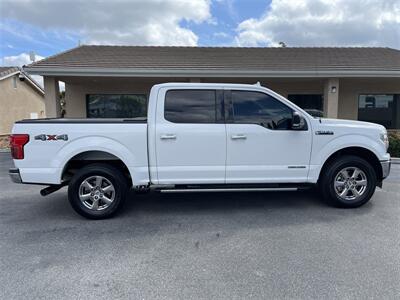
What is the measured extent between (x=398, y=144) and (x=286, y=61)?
5.21 m

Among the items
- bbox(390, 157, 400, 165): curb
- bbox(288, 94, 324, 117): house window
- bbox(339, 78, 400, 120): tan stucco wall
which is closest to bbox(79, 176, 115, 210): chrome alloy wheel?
bbox(390, 157, 400, 165): curb

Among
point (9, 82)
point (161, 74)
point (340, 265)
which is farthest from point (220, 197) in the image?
point (9, 82)

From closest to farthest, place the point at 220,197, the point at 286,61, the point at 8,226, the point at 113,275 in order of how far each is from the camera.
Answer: the point at 113,275, the point at 8,226, the point at 220,197, the point at 286,61

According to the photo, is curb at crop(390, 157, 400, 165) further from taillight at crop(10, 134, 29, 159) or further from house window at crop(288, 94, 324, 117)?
taillight at crop(10, 134, 29, 159)

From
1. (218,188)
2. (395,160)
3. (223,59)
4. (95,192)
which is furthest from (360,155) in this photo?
(223,59)

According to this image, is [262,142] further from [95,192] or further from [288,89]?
[288,89]

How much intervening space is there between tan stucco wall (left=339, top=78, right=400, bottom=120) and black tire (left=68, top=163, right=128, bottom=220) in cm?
1244

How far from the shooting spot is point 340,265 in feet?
10.8

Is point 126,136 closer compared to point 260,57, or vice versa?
point 126,136

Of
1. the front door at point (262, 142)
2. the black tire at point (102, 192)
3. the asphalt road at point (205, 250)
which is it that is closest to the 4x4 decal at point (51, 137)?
the black tire at point (102, 192)

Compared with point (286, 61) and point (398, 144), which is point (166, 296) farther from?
point (286, 61)

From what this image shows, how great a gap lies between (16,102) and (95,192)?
21.2 metres

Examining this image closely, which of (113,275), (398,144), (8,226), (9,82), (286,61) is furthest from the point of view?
(9,82)

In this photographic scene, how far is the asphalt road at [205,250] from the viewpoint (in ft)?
9.50
